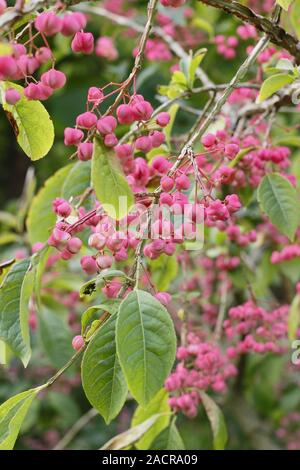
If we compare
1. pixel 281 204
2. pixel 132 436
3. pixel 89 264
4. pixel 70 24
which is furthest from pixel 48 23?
pixel 132 436

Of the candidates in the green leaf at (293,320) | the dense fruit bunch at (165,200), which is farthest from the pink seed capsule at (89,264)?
the green leaf at (293,320)

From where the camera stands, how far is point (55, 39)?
75.6 inches

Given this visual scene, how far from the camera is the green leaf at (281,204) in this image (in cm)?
94

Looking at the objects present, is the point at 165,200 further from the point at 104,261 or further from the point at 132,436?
the point at 132,436

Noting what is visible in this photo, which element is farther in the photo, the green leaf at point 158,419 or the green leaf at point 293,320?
the green leaf at point 293,320

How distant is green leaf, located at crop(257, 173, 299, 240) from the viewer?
94cm

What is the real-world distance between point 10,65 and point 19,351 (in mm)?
363

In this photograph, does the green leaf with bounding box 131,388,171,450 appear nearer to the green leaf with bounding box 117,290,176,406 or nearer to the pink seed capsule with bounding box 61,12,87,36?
the green leaf with bounding box 117,290,176,406

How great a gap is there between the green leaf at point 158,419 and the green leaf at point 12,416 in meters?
0.29

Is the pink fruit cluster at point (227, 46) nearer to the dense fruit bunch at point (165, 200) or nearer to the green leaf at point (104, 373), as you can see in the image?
the dense fruit bunch at point (165, 200)

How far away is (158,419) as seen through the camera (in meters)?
0.98
